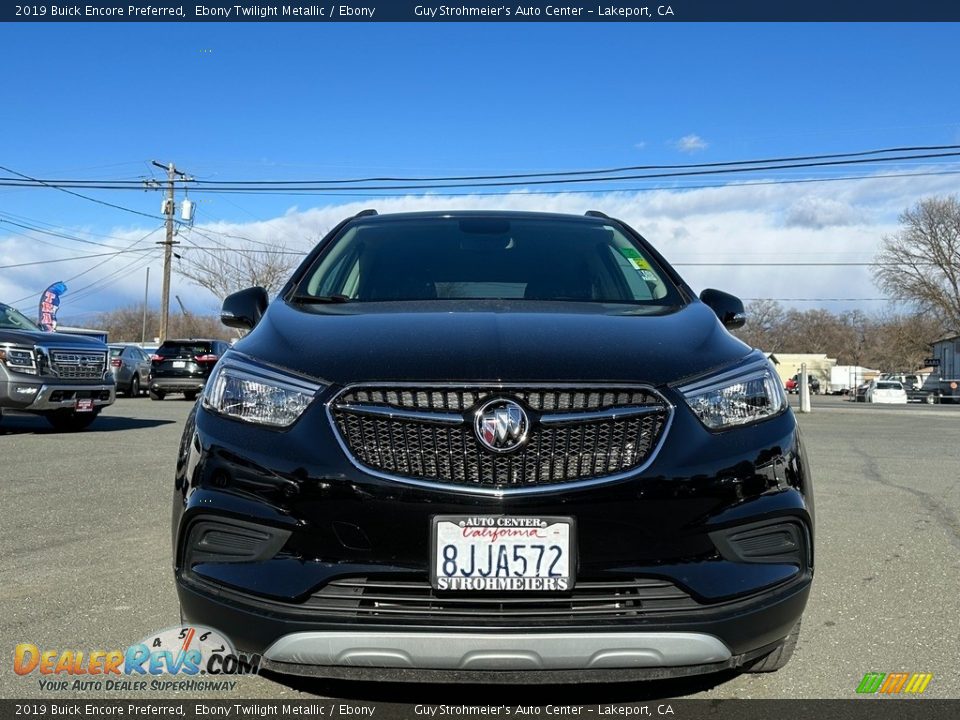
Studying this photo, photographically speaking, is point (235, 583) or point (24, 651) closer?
point (235, 583)

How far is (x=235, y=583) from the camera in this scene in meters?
2.38

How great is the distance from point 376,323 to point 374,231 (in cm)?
131

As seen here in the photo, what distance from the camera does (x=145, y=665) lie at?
302 centimetres

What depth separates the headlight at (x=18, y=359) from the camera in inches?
427

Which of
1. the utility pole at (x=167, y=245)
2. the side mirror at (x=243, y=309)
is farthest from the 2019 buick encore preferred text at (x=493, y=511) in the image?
the utility pole at (x=167, y=245)

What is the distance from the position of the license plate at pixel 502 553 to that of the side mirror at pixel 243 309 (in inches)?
64.5

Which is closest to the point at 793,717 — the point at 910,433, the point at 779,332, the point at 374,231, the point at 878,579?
the point at 878,579

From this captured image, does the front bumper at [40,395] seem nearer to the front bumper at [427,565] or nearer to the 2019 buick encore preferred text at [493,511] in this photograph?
the 2019 buick encore preferred text at [493,511]

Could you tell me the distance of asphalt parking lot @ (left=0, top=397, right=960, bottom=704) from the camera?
2953mm

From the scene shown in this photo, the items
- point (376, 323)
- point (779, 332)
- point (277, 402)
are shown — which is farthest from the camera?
point (779, 332)

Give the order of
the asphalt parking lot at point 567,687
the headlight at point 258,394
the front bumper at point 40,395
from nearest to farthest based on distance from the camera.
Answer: the headlight at point 258,394, the asphalt parking lot at point 567,687, the front bumper at point 40,395

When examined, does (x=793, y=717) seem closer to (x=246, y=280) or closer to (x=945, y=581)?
(x=945, y=581)

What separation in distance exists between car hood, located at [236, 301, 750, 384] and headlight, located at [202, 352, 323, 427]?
6 cm

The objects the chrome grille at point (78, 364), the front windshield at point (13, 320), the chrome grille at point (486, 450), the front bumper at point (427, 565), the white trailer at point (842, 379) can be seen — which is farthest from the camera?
the white trailer at point (842, 379)
